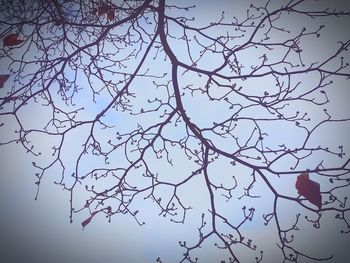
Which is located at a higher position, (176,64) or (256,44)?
(256,44)

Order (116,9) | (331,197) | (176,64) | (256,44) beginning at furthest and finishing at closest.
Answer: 1. (116,9)
2. (176,64)
3. (256,44)
4. (331,197)

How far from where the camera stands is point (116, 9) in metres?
2.98

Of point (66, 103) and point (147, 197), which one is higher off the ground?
point (66, 103)

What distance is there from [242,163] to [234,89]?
71 centimetres

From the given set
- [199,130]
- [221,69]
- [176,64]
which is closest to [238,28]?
[221,69]

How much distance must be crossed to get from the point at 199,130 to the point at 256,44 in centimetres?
96

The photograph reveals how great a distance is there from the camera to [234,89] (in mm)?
2674

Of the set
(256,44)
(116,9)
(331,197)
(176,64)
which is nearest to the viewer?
(331,197)

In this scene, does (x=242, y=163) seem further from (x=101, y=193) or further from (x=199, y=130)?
(x=101, y=193)

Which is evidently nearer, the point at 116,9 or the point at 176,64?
the point at 176,64

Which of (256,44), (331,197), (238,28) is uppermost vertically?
(238,28)

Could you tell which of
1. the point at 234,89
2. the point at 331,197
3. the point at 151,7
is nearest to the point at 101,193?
the point at 234,89

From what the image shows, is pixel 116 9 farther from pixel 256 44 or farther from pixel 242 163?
Result: pixel 242 163

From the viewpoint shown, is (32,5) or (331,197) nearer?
(331,197)
